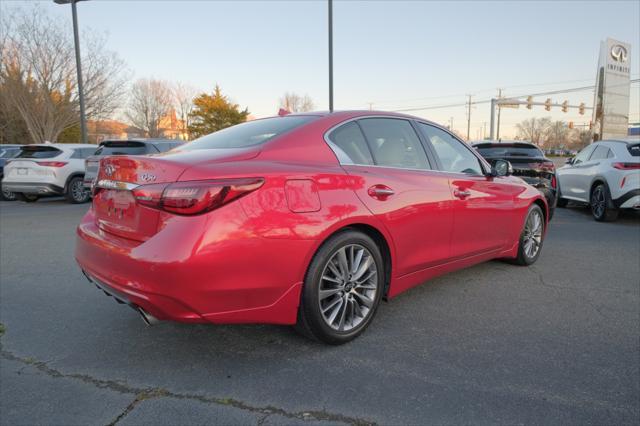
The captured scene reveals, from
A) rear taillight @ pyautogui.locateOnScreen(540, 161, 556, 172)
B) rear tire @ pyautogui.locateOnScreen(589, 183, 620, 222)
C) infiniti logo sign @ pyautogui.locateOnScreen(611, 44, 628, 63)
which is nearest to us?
rear taillight @ pyautogui.locateOnScreen(540, 161, 556, 172)

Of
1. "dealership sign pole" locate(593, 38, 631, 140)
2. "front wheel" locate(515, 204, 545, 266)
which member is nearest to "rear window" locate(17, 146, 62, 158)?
"front wheel" locate(515, 204, 545, 266)

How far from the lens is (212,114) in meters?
54.3

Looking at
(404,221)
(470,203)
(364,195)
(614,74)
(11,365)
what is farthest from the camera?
(614,74)

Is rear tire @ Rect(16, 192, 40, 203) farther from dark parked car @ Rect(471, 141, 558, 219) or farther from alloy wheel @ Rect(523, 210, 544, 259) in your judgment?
alloy wheel @ Rect(523, 210, 544, 259)

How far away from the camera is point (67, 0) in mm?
14391

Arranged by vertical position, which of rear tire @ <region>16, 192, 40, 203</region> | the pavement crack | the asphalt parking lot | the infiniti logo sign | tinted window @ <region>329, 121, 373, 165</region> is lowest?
the pavement crack

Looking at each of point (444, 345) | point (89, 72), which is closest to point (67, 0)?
point (89, 72)

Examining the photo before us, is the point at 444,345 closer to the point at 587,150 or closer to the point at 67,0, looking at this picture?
the point at 587,150

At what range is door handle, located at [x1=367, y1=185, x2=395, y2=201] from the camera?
2.95 m

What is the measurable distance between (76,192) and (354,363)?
1054cm

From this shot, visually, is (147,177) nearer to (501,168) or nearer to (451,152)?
(451,152)

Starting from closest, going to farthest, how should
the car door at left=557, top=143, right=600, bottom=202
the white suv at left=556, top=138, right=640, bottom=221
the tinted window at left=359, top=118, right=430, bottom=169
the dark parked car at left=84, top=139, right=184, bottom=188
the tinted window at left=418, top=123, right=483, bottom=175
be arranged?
the tinted window at left=359, top=118, right=430, bottom=169, the tinted window at left=418, top=123, right=483, bottom=175, the white suv at left=556, top=138, right=640, bottom=221, the car door at left=557, top=143, right=600, bottom=202, the dark parked car at left=84, top=139, right=184, bottom=188

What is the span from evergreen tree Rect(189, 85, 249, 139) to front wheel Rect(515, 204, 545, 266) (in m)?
51.4

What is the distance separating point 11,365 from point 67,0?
15451mm
